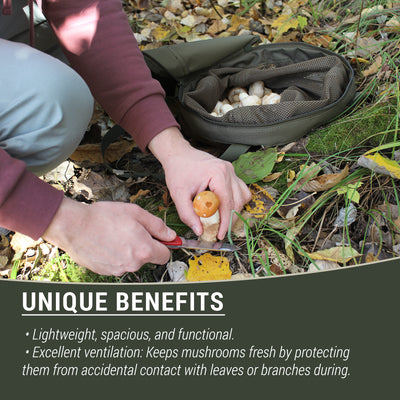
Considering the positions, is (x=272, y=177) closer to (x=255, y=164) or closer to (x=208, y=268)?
(x=255, y=164)

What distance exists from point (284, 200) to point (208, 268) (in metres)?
0.43

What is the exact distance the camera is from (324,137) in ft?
Result: 6.41

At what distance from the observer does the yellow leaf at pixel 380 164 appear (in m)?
1.60

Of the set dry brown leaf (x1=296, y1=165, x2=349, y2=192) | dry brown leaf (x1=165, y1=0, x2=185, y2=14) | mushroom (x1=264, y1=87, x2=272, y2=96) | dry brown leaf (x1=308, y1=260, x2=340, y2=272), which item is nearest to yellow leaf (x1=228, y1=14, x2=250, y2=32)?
dry brown leaf (x1=165, y1=0, x2=185, y2=14)

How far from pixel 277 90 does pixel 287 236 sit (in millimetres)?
1116

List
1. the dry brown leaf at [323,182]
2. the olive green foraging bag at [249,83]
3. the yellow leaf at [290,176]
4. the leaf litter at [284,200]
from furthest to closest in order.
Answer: the olive green foraging bag at [249,83]
the yellow leaf at [290,176]
the dry brown leaf at [323,182]
the leaf litter at [284,200]

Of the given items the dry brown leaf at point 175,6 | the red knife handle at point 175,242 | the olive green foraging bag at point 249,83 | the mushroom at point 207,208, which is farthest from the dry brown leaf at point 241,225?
→ the dry brown leaf at point 175,6

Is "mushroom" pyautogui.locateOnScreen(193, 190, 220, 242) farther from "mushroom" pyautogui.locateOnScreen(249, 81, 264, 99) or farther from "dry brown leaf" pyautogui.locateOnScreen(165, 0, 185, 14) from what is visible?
"dry brown leaf" pyautogui.locateOnScreen(165, 0, 185, 14)

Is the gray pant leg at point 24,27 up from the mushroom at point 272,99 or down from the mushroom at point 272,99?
up

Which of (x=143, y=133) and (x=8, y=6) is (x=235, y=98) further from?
(x=8, y=6)

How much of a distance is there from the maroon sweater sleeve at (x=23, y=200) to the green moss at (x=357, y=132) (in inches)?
49.8

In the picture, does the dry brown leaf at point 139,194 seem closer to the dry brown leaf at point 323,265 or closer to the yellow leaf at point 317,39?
the dry brown leaf at point 323,265

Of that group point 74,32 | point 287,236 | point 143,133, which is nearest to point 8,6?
point 74,32

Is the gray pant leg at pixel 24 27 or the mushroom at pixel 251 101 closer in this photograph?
the gray pant leg at pixel 24 27
